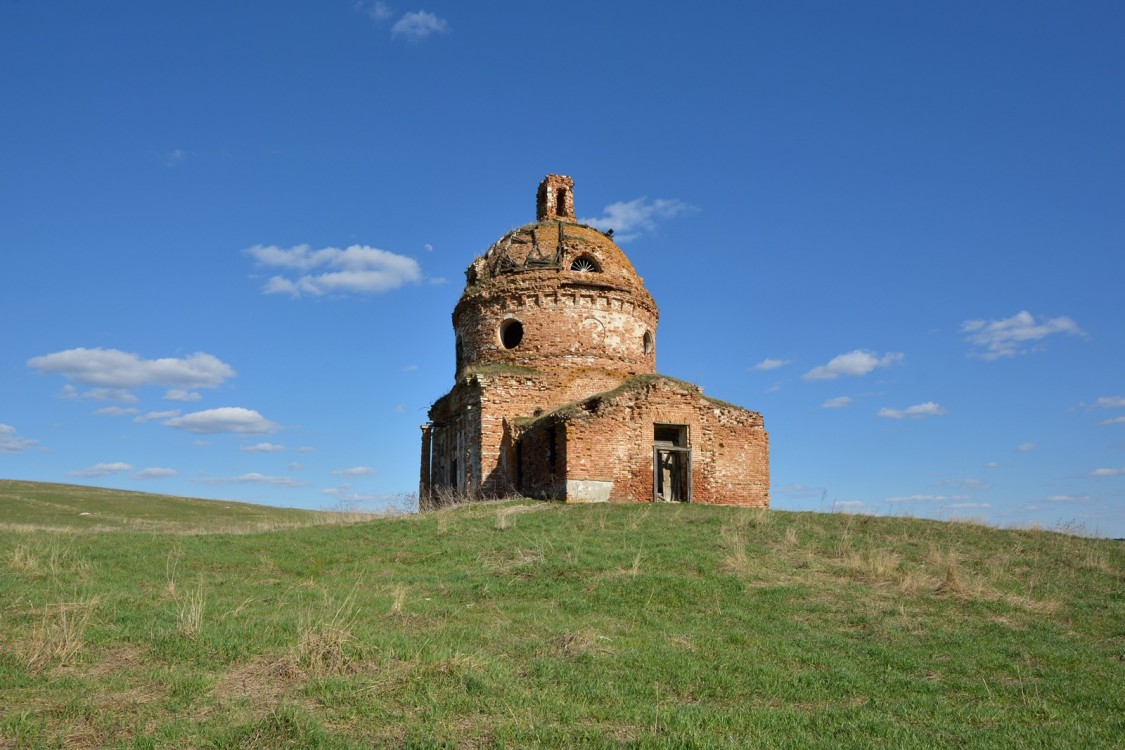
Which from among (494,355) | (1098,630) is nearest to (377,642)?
(1098,630)

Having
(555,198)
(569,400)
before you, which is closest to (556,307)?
(569,400)

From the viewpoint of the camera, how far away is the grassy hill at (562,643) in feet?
18.8

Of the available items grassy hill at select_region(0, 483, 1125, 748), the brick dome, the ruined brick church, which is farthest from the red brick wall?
grassy hill at select_region(0, 483, 1125, 748)

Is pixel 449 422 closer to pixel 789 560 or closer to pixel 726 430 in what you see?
pixel 726 430

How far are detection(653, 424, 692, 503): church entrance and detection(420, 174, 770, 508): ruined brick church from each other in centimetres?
4

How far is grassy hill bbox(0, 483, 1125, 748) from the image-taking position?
18.8ft

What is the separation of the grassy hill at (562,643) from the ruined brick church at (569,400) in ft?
16.5

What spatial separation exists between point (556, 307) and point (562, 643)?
1680 cm

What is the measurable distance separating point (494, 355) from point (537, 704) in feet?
61.2

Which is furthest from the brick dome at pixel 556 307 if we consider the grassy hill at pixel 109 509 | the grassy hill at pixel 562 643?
the grassy hill at pixel 562 643

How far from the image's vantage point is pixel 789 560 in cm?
1293

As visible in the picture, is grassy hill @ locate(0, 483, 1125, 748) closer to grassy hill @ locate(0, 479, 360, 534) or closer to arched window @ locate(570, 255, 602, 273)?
grassy hill @ locate(0, 479, 360, 534)

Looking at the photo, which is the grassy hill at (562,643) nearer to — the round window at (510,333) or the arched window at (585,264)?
the round window at (510,333)

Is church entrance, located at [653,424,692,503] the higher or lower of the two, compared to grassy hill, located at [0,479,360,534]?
higher
